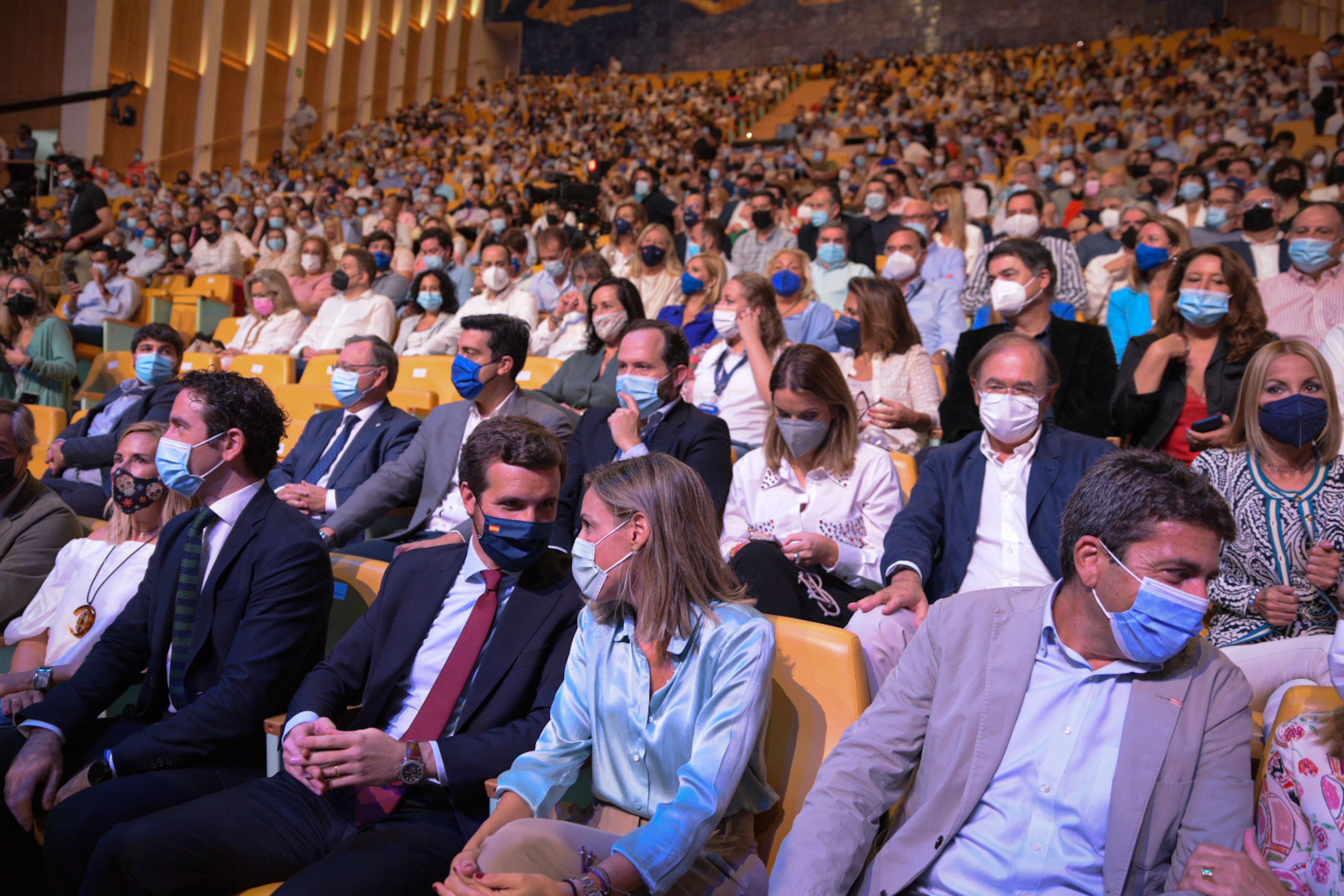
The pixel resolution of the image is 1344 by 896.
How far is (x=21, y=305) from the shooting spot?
5.28m

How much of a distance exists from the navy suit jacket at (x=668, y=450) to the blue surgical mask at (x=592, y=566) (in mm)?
1032

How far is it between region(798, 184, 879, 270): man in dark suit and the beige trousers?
443cm

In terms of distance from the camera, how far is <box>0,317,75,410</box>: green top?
5305mm

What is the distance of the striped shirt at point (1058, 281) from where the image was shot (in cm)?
430

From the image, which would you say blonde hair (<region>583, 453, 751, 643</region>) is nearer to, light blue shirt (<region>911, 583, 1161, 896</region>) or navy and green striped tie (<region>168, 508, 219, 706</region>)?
light blue shirt (<region>911, 583, 1161, 896</region>)

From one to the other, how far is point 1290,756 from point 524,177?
12.9m

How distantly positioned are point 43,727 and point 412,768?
2.95 ft

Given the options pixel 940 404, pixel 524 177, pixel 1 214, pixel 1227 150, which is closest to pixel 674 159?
pixel 524 177

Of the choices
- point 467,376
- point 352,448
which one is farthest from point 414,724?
point 352,448

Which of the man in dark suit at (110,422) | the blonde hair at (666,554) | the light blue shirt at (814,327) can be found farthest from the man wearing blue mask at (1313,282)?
the man in dark suit at (110,422)

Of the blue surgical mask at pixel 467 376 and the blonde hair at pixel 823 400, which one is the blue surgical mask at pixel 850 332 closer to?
the blonde hair at pixel 823 400

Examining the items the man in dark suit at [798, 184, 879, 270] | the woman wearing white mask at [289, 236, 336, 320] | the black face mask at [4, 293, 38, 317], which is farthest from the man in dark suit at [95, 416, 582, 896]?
the woman wearing white mask at [289, 236, 336, 320]

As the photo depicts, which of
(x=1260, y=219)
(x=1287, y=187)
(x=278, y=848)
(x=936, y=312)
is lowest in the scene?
(x=278, y=848)

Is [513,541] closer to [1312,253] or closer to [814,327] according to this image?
[814,327]
